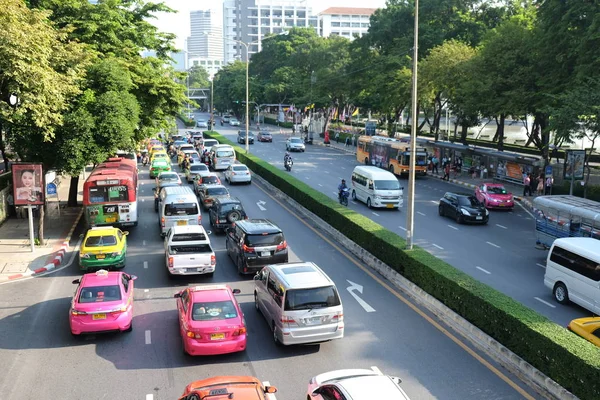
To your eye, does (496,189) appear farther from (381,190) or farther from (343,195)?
(343,195)

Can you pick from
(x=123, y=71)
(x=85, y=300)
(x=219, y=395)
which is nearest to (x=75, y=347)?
(x=85, y=300)

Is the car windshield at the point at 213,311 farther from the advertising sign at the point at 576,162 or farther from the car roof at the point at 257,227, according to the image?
the advertising sign at the point at 576,162

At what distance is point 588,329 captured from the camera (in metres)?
13.6

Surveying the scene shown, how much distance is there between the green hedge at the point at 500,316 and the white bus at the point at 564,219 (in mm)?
6855

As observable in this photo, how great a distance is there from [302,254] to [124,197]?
28.5 feet

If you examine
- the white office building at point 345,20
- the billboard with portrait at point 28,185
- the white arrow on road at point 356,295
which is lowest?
the white arrow on road at point 356,295

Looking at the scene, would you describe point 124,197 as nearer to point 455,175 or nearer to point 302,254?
point 302,254

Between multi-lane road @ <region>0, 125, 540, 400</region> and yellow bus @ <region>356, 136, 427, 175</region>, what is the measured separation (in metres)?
26.4

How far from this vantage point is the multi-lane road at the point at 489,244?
1872cm

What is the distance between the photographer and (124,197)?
85.6ft

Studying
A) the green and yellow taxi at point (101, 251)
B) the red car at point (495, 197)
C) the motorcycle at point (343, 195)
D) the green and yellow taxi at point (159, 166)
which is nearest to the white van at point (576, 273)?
the green and yellow taxi at point (101, 251)

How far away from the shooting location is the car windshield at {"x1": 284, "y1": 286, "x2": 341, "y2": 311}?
1391 cm

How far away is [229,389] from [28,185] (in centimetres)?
1753

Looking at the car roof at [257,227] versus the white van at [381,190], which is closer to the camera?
the car roof at [257,227]
